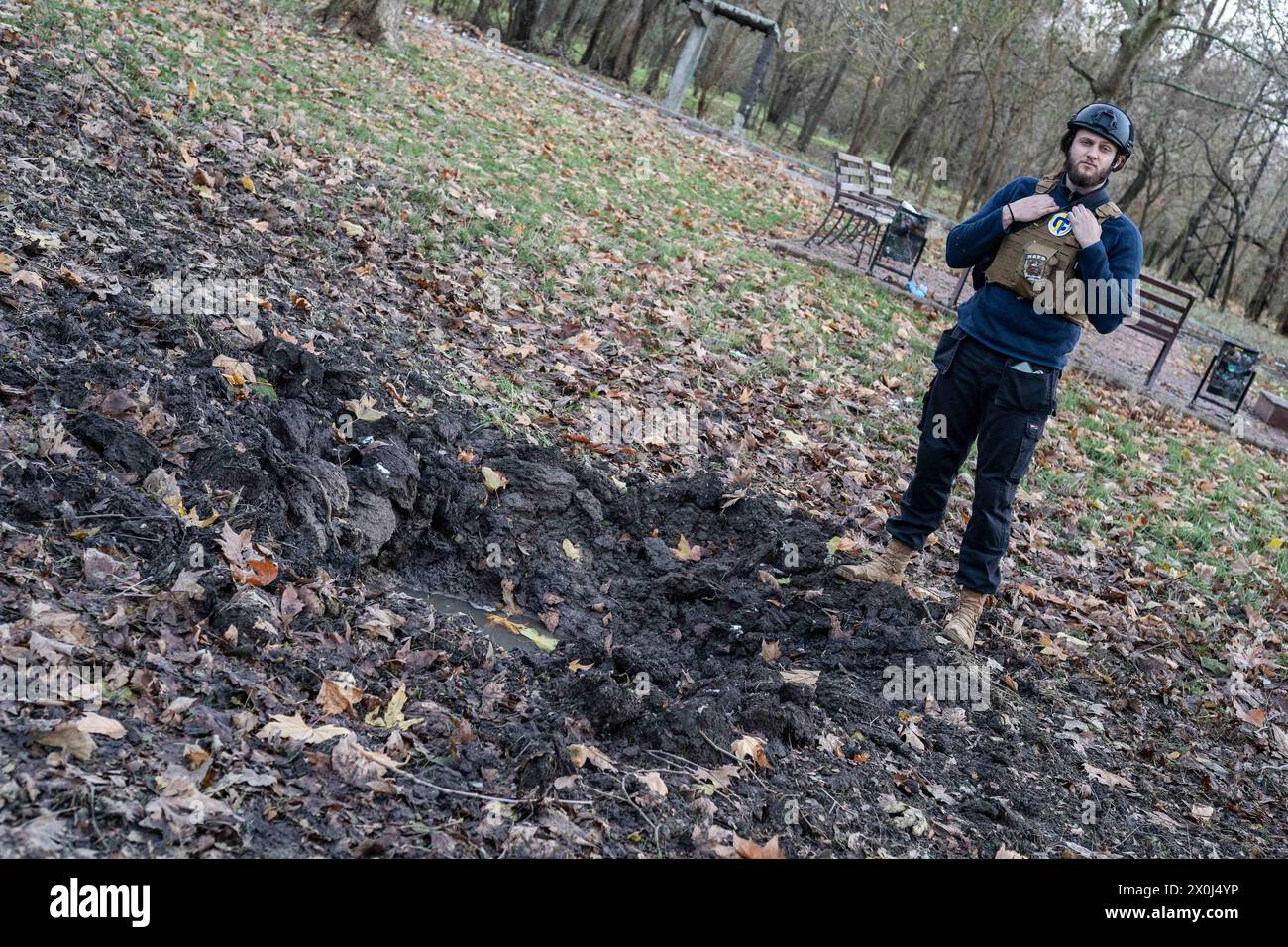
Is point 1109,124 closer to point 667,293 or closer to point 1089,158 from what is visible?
point 1089,158

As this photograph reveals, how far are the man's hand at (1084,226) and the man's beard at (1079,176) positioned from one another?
10cm

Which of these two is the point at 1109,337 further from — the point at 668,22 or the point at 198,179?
the point at 668,22

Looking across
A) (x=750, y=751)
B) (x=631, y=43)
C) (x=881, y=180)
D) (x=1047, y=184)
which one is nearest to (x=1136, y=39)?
(x=881, y=180)

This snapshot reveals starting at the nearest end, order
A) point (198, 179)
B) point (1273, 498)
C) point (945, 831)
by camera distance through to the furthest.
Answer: point (945, 831), point (198, 179), point (1273, 498)

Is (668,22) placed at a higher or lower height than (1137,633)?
higher

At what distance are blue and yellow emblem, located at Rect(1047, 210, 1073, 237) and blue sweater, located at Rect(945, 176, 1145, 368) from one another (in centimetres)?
9

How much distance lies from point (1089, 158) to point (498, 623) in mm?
3158

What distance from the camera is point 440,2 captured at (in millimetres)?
25469

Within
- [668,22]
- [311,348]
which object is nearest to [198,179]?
[311,348]

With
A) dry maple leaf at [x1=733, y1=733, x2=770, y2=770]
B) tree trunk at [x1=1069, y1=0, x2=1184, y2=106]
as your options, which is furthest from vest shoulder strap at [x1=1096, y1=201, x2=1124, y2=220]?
tree trunk at [x1=1069, y1=0, x2=1184, y2=106]

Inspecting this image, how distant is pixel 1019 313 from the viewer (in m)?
4.65

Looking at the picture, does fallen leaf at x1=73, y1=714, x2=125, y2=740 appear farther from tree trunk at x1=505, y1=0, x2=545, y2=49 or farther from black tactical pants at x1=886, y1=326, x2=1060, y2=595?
tree trunk at x1=505, y1=0, x2=545, y2=49

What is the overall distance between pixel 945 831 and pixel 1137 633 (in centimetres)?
294

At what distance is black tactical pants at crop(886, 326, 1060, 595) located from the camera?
15.4ft
